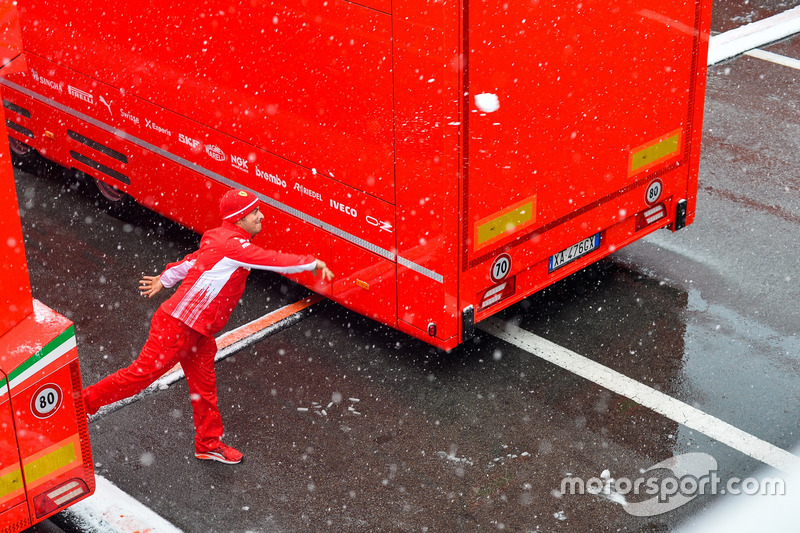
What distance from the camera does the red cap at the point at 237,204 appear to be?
6.34 m

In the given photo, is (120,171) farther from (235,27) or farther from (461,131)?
(461,131)

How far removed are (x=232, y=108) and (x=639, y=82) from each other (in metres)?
2.88

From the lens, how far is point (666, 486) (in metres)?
6.53

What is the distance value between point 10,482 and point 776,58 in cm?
1104

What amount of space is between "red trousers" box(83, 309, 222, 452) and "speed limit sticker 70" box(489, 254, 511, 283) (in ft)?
6.42

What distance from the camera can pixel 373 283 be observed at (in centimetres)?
748

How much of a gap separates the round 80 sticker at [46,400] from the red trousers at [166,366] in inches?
35.4

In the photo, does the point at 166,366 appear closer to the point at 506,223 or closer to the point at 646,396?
the point at 506,223

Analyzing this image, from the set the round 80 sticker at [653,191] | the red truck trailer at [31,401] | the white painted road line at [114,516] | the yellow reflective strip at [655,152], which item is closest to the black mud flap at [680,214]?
the round 80 sticker at [653,191]

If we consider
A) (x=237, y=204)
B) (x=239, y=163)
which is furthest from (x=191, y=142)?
(x=237, y=204)

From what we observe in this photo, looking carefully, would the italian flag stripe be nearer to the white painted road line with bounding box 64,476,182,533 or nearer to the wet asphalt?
the white painted road line with bounding box 64,476,182,533

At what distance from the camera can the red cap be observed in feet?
20.8

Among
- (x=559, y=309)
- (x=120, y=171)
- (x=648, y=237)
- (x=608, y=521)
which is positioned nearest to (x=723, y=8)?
(x=648, y=237)

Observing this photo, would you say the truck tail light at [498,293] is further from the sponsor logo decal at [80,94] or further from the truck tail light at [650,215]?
the sponsor logo decal at [80,94]
